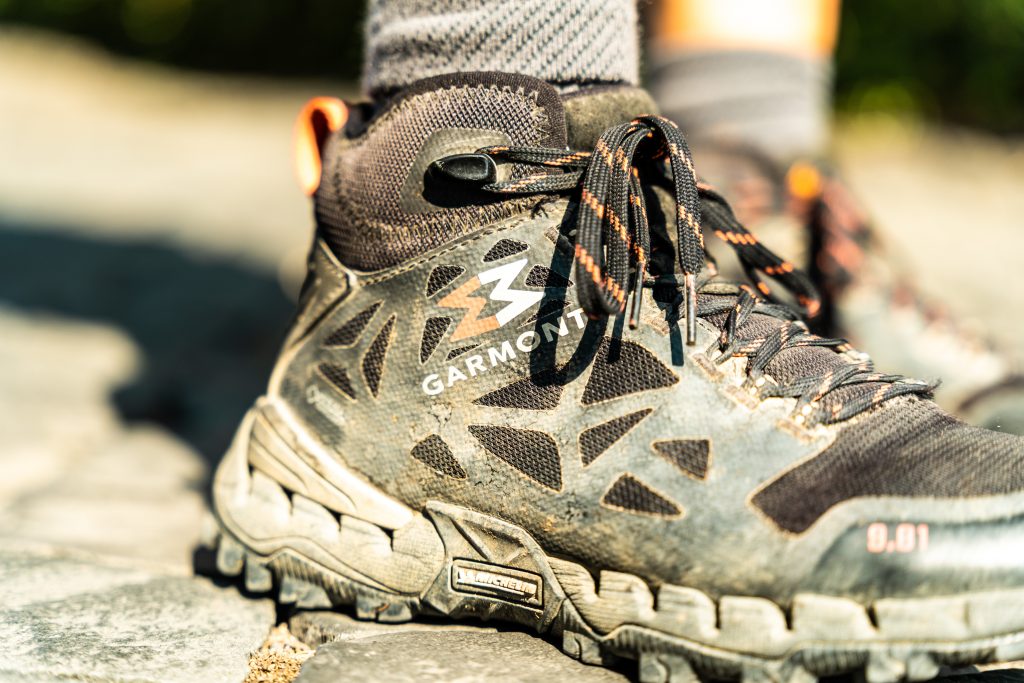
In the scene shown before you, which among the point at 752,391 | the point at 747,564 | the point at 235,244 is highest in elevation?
the point at 752,391

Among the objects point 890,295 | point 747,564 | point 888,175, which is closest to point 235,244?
point 890,295

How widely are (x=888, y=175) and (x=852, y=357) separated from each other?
4.32 meters

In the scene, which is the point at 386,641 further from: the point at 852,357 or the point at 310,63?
the point at 310,63

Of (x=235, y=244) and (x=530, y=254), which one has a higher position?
(x=530, y=254)

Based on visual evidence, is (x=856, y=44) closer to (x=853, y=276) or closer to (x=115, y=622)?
(x=853, y=276)

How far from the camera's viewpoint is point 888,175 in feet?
16.5
